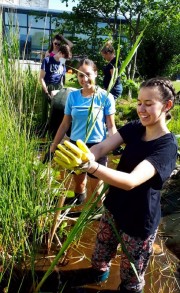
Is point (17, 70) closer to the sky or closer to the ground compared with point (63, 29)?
closer to the ground

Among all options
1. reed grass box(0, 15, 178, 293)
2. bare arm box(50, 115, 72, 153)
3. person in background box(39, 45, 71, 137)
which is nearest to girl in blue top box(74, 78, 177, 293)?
reed grass box(0, 15, 178, 293)

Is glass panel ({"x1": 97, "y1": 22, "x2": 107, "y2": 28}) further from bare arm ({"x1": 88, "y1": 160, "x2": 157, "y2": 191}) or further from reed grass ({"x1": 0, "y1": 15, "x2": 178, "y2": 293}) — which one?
bare arm ({"x1": 88, "y1": 160, "x2": 157, "y2": 191})

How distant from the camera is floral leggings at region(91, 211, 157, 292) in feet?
5.47

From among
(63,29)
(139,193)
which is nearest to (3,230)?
(139,193)

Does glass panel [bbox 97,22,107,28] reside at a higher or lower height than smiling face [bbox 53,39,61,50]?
higher

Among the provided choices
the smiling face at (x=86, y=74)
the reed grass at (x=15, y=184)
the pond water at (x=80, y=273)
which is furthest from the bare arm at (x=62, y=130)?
the pond water at (x=80, y=273)

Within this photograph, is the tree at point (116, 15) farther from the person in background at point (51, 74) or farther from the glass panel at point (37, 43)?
the person in background at point (51, 74)

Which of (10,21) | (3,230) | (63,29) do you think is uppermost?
(63,29)

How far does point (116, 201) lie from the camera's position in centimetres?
172

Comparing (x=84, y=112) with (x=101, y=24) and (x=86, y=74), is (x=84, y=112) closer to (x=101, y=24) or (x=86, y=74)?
A: (x=86, y=74)

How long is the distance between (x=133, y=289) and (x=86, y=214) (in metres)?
0.69

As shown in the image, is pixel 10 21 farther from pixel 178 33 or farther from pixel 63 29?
pixel 178 33

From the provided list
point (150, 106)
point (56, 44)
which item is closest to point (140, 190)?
point (150, 106)

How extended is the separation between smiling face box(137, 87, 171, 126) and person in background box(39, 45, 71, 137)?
284 centimetres
